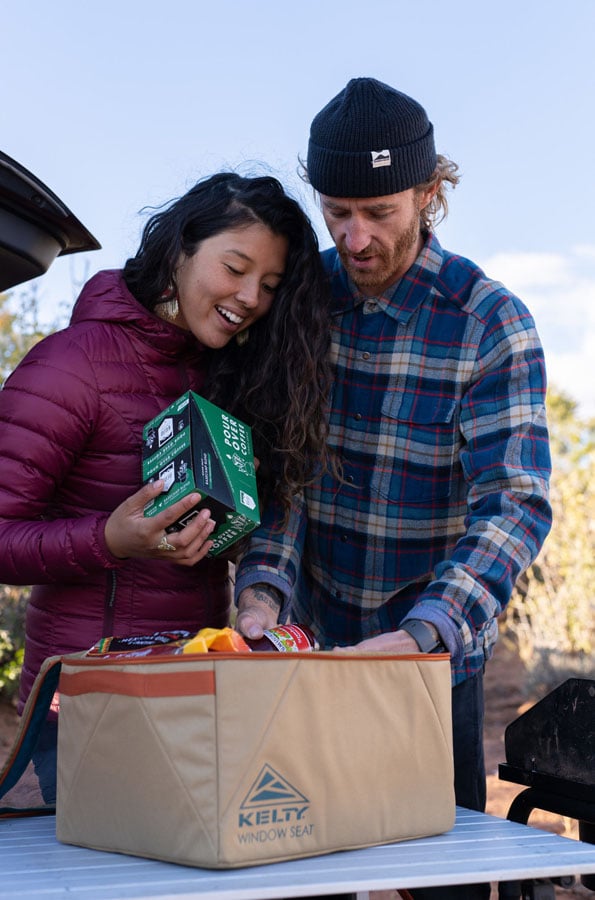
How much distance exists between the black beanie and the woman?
130mm

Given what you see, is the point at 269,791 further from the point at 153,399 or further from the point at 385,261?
the point at 385,261

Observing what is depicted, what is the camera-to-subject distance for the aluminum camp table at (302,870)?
1.23m

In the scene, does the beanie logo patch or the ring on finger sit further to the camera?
the beanie logo patch

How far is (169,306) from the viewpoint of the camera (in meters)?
2.24

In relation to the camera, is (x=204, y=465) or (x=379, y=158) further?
(x=379, y=158)

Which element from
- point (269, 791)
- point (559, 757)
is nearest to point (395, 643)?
point (559, 757)

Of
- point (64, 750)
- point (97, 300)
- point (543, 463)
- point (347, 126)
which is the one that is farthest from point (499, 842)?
point (347, 126)

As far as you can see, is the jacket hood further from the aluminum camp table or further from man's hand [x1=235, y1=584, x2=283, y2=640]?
the aluminum camp table

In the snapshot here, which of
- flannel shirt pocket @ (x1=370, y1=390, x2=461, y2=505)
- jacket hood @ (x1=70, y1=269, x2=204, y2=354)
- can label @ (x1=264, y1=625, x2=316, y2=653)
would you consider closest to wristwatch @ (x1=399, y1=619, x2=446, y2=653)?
can label @ (x1=264, y1=625, x2=316, y2=653)

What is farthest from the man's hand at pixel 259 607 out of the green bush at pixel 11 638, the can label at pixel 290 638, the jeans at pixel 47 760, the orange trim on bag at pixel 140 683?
the green bush at pixel 11 638

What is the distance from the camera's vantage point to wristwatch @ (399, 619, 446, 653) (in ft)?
6.27

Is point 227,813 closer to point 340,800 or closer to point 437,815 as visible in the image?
point 340,800

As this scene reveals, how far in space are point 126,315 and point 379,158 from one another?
2.21 feet

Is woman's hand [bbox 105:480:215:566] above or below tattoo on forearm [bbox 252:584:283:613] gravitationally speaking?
above
